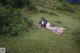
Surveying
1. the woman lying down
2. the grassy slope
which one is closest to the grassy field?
the grassy slope

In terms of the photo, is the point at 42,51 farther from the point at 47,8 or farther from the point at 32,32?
the point at 47,8

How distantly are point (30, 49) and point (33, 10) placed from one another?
109 inches

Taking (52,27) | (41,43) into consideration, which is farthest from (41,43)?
(52,27)

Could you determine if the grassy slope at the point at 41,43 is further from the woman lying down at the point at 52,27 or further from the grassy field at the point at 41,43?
the woman lying down at the point at 52,27

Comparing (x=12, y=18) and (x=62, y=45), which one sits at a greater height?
(x=12, y=18)

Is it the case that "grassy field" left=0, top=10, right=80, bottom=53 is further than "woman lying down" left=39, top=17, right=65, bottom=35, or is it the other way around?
"woman lying down" left=39, top=17, right=65, bottom=35

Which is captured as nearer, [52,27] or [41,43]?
[41,43]

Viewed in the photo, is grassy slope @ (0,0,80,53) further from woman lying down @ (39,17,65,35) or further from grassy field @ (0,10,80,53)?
woman lying down @ (39,17,65,35)

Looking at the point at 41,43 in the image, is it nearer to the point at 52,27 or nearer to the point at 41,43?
the point at 41,43

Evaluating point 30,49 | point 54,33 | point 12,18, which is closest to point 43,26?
point 54,33

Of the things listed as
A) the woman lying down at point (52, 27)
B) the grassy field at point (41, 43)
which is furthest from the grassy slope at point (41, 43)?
the woman lying down at point (52, 27)

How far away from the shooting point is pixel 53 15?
22.7 feet

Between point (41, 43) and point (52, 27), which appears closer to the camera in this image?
point (41, 43)

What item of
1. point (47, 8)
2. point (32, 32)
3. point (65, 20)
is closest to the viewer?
→ point (32, 32)
